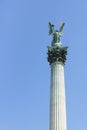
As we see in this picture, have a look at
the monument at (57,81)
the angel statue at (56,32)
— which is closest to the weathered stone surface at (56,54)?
the monument at (57,81)

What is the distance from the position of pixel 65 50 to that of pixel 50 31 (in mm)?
3749

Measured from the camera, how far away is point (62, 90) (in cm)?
3020

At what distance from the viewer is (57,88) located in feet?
99.2

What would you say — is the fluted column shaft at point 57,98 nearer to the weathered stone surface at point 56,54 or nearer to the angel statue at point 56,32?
the weathered stone surface at point 56,54

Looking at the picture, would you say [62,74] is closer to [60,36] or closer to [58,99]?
[58,99]

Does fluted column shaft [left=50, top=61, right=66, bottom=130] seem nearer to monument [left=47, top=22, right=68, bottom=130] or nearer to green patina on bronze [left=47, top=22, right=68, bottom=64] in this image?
monument [left=47, top=22, right=68, bottom=130]

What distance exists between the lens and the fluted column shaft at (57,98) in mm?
28375

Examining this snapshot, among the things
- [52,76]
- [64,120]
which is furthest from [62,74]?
[64,120]

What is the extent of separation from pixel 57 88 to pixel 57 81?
0.74 meters

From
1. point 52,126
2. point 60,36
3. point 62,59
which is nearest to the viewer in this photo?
point 52,126

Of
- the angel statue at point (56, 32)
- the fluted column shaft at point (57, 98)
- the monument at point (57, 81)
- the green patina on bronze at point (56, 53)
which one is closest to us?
the fluted column shaft at point (57, 98)

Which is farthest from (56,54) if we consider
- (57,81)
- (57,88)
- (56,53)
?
(57,88)

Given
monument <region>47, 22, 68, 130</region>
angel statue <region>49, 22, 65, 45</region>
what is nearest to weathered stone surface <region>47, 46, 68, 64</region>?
monument <region>47, 22, 68, 130</region>

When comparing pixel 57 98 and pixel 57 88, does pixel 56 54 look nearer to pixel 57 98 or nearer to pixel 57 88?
pixel 57 88
